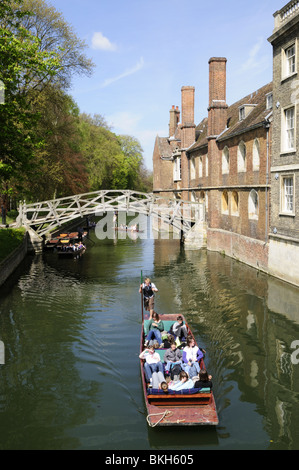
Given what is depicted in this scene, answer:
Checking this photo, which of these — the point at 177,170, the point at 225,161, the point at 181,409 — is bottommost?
the point at 181,409

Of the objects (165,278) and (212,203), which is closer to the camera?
(165,278)

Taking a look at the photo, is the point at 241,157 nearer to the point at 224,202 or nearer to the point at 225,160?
the point at 225,160

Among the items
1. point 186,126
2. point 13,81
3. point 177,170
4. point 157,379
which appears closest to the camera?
point 157,379

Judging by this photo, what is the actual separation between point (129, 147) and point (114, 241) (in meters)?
46.7

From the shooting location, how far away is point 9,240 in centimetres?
2522

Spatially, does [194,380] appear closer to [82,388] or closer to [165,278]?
[82,388]

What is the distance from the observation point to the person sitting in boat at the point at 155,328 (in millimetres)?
11825

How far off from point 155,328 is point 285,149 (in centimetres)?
1094

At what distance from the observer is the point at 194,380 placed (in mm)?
9195

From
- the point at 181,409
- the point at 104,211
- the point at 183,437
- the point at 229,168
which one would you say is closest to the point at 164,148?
the point at 104,211

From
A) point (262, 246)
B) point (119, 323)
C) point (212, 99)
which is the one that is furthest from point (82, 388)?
point (212, 99)

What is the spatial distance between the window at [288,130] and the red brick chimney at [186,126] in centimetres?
1775
